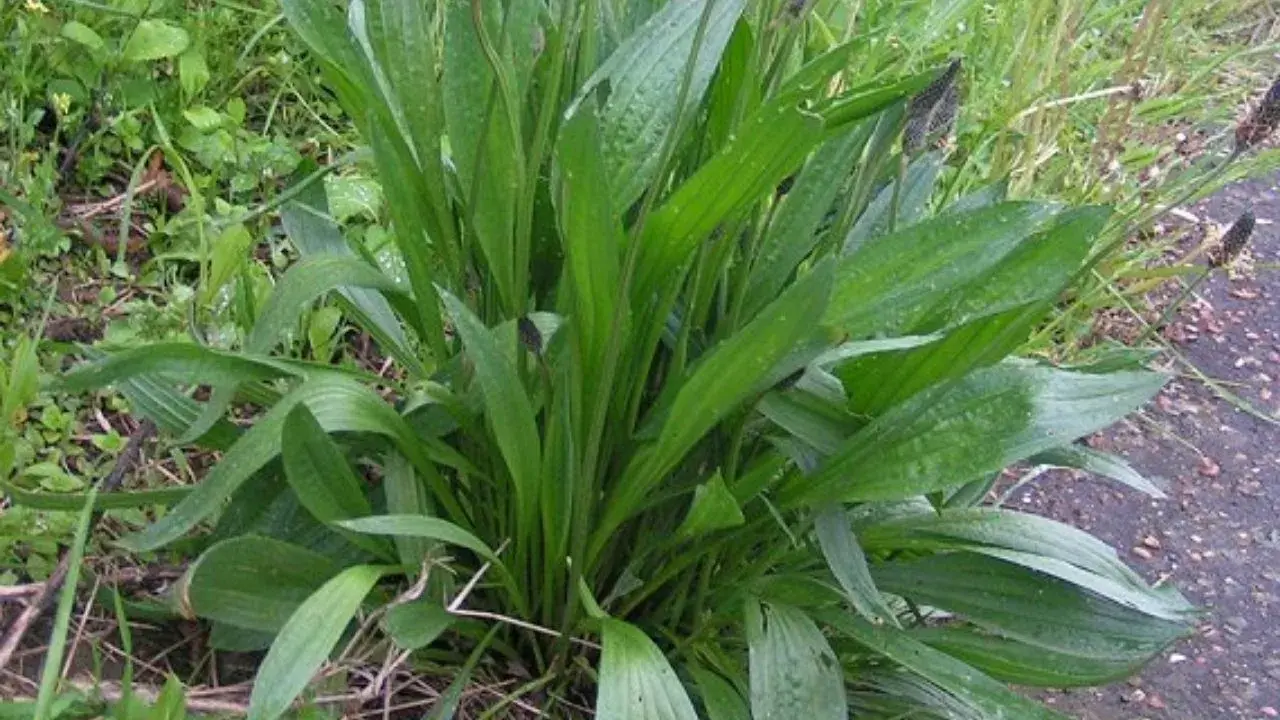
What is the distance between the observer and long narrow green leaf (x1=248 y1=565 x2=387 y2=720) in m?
1.30

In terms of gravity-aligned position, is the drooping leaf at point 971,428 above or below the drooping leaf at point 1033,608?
above

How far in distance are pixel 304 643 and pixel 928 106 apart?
2.39 feet

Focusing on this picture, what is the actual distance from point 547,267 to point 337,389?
0.27 metres

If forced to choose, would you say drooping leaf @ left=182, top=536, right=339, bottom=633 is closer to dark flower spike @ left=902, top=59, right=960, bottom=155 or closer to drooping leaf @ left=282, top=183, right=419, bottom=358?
drooping leaf @ left=282, top=183, right=419, bottom=358

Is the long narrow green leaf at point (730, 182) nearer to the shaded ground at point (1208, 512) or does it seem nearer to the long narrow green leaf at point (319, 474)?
the long narrow green leaf at point (319, 474)

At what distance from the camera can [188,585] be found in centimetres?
146

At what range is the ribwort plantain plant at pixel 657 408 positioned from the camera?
144 cm

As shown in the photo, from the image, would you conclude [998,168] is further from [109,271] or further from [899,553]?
[109,271]

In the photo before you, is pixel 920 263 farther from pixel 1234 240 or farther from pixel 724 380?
pixel 1234 240

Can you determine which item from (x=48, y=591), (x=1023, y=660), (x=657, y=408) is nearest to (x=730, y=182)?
(x=657, y=408)

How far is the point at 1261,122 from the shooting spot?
1.45m

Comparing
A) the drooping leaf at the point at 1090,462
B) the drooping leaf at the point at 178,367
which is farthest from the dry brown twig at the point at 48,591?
the drooping leaf at the point at 1090,462

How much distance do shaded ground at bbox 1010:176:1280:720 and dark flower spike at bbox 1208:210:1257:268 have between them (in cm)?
69

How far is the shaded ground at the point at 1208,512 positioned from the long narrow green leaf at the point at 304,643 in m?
1.05
